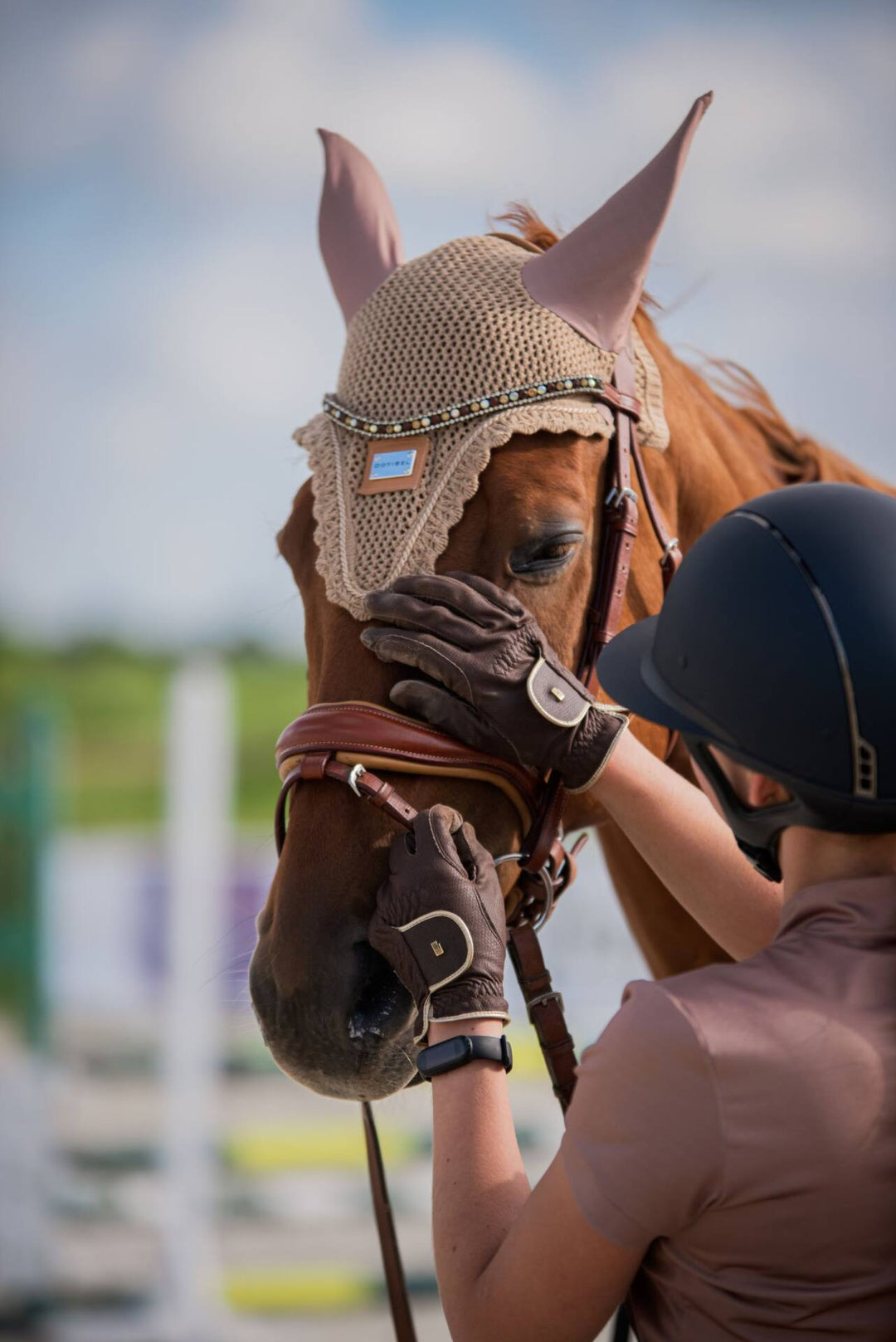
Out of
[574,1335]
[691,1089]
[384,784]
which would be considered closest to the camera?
[691,1089]

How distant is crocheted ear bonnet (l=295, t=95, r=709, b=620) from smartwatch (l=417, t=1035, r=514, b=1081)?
704mm

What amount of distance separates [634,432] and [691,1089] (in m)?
1.41

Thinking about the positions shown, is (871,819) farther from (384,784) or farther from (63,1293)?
(63,1293)

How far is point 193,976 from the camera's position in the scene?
6.71 m

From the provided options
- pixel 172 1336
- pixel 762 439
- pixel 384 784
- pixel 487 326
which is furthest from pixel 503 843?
pixel 172 1336

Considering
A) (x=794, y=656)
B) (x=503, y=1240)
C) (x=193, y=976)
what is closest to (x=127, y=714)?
(x=193, y=976)

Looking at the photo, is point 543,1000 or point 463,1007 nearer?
point 463,1007

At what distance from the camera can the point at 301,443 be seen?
2.29 meters

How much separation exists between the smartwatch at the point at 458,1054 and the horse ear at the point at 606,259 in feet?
4.20

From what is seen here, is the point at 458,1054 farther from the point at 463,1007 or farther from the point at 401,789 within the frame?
the point at 401,789

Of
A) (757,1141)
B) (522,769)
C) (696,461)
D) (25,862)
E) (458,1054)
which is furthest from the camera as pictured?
(25,862)

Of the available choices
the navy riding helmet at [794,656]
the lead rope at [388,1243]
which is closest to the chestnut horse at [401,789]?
the lead rope at [388,1243]

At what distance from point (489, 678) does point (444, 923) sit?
0.39 metres

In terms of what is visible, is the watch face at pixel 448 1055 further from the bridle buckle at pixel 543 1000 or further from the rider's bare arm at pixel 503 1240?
the bridle buckle at pixel 543 1000
